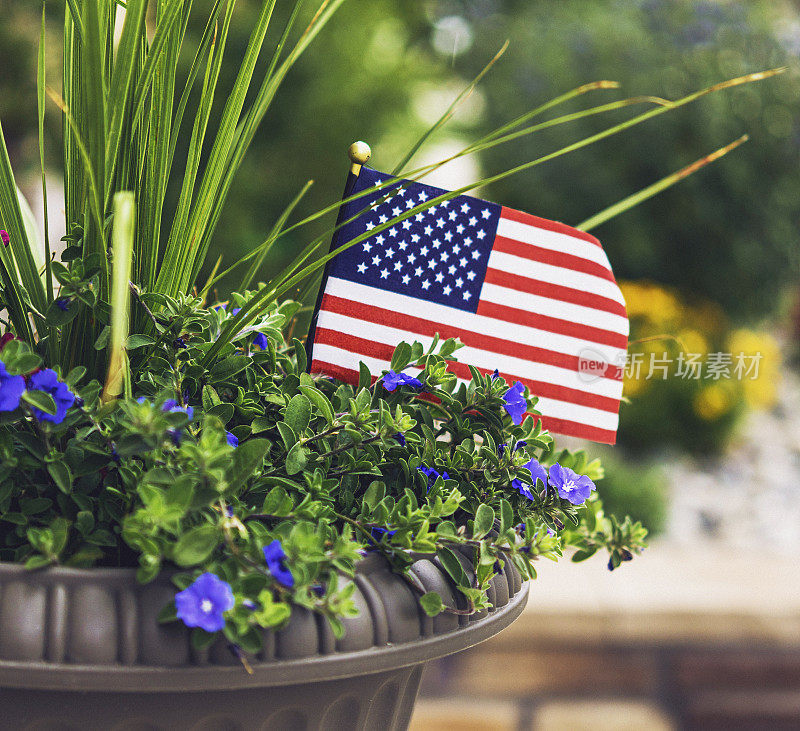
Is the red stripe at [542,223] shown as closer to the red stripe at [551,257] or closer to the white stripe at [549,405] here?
the red stripe at [551,257]

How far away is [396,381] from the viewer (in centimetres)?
76

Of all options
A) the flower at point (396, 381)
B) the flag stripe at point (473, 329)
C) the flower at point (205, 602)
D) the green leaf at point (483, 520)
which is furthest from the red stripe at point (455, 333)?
the flower at point (205, 602)

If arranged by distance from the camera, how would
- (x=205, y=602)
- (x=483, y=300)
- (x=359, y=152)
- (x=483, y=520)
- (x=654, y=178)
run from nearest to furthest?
(x=205, y=602) → (x=483, y=520) → (x=359, y=152) → (x=483, y=300) → (x=654, y=178)

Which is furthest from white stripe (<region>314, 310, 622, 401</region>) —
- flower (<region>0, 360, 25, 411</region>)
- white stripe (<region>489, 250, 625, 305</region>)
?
flower (<region>0, 360, 25, 411</region>)

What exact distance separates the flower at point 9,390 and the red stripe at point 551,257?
0.56 m

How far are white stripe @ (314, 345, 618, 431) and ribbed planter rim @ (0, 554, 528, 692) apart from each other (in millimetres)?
270

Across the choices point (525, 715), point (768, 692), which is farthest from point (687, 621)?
point (525, 715)

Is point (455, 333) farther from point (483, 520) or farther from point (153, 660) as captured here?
point (153, 660)

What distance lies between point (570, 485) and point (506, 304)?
26cm

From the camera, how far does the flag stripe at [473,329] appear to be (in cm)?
85

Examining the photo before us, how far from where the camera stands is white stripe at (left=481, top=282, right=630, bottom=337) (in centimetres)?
91

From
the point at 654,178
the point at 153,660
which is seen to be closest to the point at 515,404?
the point at 153,660

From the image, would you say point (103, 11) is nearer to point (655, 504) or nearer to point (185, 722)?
point (185, 722)

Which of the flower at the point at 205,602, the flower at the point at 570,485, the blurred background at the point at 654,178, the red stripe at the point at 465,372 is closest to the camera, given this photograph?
the flower at the point at 205,602
